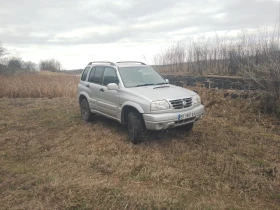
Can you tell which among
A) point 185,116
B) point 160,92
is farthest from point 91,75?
point 185,116

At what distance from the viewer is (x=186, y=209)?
2.81 metres

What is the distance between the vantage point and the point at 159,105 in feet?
14.6

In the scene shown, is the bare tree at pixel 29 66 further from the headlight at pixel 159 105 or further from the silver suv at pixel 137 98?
the headlight at pixel 159 105

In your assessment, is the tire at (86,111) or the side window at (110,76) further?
the tire at (86,111)

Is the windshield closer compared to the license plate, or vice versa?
the license plate

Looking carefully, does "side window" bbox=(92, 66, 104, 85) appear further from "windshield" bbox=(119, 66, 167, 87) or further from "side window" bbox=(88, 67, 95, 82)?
"windshield" bbox=(119, 66, 167, 87)

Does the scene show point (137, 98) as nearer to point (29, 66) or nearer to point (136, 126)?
point (136, 126)

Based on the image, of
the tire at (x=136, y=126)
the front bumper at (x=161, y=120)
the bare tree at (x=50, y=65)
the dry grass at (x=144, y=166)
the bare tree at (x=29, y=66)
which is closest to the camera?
the dry grass at (x=144, y=166)

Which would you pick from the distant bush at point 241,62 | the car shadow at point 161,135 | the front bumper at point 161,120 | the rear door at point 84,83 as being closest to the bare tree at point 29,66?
the distant bush at point 241,62

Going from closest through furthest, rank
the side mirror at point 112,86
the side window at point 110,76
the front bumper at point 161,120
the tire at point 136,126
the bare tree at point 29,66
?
the front bumper at point 161,120, the tire at point 136,126, the side mirror at point 112,86, the side window at point 110,76, the bare tree at point 29,66

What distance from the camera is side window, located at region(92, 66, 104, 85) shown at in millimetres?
6105

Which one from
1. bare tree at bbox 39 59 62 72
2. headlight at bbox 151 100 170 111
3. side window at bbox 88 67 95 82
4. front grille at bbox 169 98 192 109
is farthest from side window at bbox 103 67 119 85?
bare tree at bbox 39 59 62 72

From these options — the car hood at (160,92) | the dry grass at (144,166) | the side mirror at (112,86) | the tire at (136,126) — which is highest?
the side mirror at (112,86)

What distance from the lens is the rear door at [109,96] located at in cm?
538
